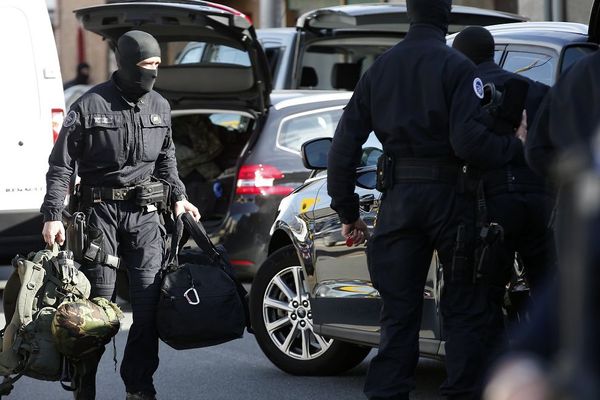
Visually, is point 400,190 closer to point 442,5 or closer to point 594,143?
point 442,5

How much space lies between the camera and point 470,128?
4.95 metres

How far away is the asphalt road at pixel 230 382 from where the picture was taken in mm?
6633

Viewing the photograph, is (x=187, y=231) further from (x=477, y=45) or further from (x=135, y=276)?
(x=477, y=45)

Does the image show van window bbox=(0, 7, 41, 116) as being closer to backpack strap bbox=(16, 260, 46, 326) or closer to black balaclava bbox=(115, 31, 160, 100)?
black balaclava bbox=(115, 31, 160, 100)

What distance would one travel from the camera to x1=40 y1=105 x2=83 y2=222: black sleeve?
6.01 meters

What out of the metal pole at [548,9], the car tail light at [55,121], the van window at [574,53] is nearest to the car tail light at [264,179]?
the car tail light at [55,121]

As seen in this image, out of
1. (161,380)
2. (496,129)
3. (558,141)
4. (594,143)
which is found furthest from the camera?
(161,380)

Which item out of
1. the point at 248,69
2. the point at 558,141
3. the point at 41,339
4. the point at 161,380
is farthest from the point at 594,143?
the point at 248,69

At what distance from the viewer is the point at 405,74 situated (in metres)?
5.11

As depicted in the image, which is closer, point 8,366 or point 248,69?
point 8,366

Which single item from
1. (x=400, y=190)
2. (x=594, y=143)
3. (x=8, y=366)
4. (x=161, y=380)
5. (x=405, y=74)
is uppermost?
(x=594, y=143)

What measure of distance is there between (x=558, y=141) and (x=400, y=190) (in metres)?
1.61

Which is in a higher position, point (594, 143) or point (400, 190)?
point (594, 143)

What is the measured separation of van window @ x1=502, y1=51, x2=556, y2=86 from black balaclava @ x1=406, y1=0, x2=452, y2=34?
0.66 meters
